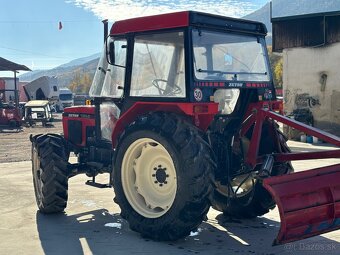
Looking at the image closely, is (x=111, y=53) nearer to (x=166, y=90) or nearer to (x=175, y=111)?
(x=166, y=90)

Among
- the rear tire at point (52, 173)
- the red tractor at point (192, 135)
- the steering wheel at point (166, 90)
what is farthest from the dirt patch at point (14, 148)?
the steering wheel at point (166, 90)

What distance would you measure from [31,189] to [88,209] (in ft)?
6.42

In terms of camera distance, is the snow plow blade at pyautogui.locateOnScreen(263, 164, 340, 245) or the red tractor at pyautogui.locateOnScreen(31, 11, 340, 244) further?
the red tractor at pyautogui.locateOnScreen(31, 11, 340, 244)

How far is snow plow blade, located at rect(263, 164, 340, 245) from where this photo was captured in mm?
3941

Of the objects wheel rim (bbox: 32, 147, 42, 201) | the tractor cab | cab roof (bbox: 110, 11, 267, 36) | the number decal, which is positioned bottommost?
wheel rim (bbox: 32, 147, 42, 201)

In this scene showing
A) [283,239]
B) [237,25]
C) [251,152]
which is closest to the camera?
[283,239]

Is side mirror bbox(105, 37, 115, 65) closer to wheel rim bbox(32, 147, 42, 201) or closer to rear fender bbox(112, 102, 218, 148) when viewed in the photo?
rear fender bbox(112, 102, 218, 148)

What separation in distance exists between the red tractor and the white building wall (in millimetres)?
10544

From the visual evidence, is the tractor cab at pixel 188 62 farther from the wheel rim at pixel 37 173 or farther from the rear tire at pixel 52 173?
the wheel rim at pixel 37 173

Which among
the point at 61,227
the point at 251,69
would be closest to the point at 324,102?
the point at 251,69

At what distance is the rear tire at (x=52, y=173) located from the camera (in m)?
5.84

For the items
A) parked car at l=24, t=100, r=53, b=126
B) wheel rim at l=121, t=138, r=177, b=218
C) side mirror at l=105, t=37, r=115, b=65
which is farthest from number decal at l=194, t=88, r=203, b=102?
parked car at l=24, t=100, r=53, b=126

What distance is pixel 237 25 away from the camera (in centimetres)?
530

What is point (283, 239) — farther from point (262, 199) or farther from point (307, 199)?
point (262, 199)
